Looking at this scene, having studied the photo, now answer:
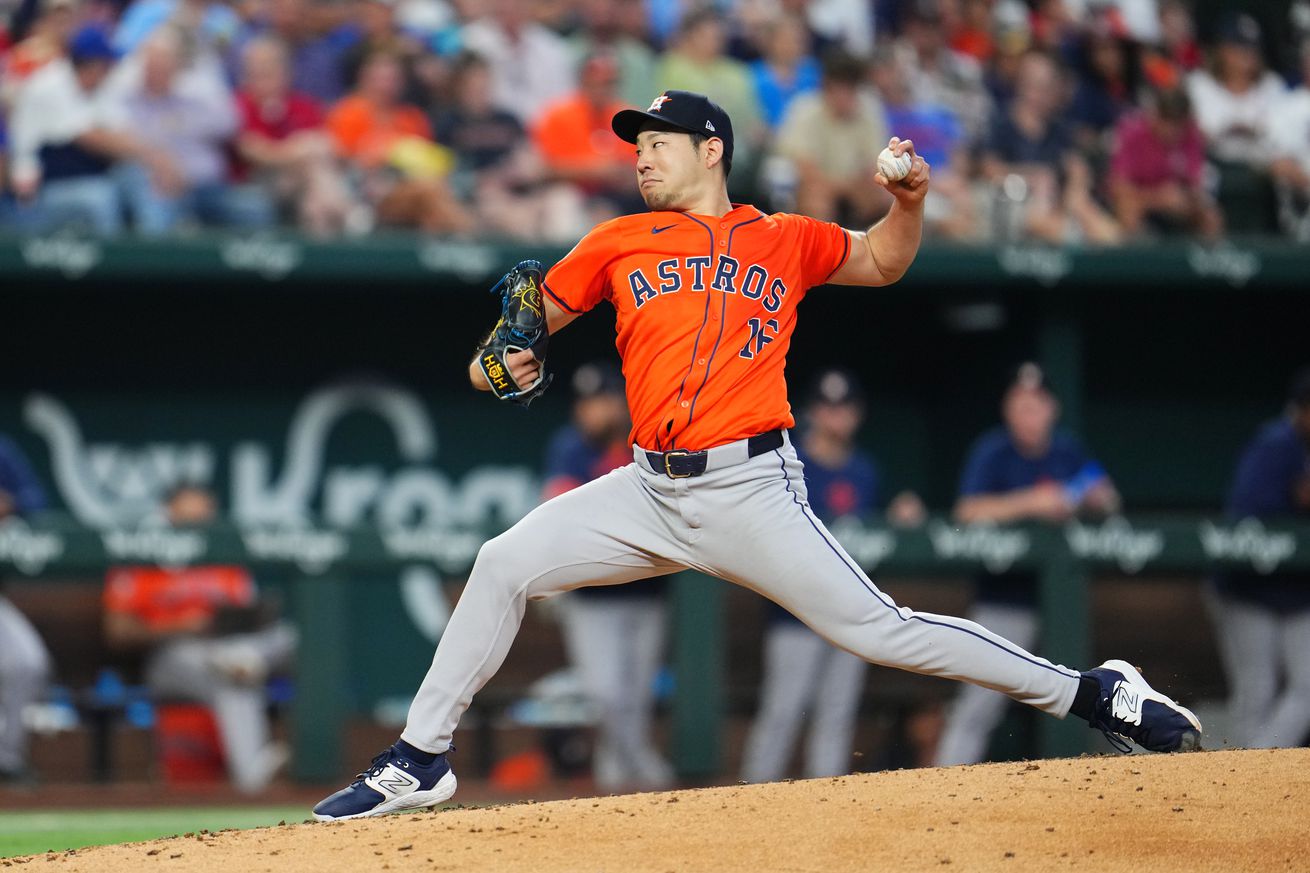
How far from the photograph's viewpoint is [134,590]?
7453 millimetres

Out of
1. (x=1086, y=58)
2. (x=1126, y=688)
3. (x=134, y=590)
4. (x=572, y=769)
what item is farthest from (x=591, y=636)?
(x=1086, y=58)

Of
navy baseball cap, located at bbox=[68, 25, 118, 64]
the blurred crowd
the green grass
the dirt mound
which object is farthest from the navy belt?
navy baseball cap, located at bbox=[68, 25, 118, 64]

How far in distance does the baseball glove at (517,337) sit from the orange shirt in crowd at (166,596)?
3663mm

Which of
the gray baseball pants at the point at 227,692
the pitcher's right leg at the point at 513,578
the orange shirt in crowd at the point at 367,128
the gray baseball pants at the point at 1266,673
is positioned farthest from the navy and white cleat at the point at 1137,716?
the orange shirt in crowd at the point at 367,128

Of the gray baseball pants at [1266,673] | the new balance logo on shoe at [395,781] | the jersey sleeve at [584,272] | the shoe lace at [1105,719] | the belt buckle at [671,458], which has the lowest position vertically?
the gray baseball pants at [1266,673]

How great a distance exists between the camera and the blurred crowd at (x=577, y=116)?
8.16 metres

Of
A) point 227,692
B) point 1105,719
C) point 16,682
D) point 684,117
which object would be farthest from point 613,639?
point 684,117

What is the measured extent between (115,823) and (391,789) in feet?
8.71

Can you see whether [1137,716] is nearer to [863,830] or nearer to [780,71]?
[863,830]

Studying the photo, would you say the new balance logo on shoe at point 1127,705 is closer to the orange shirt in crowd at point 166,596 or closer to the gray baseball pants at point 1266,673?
the gray baseball pants at point 1266,673

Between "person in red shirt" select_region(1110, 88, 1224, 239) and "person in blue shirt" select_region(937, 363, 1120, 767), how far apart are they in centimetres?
220

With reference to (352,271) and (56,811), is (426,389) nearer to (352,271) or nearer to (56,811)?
(352,271)

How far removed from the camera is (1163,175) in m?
9.62

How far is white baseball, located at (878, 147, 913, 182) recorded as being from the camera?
407 centimetres
